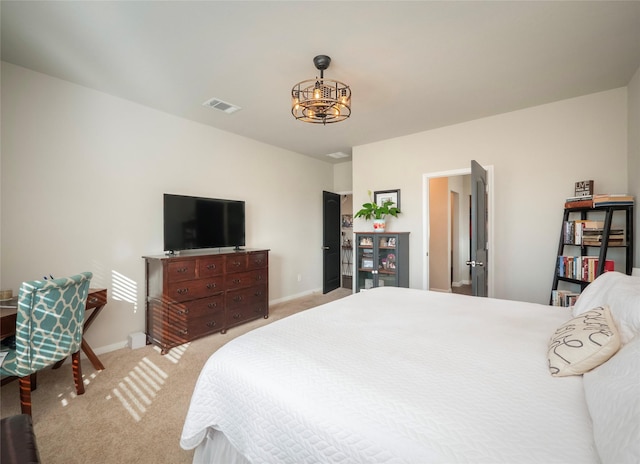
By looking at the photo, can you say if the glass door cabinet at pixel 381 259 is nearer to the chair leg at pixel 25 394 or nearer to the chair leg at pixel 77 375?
the chair leg at pixel 77 375

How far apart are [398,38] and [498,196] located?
93.2 inches

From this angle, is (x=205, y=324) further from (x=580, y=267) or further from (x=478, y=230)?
(x=580, y=267)

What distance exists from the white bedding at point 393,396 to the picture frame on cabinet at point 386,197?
2828mm

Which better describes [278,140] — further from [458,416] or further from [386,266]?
[458,416]

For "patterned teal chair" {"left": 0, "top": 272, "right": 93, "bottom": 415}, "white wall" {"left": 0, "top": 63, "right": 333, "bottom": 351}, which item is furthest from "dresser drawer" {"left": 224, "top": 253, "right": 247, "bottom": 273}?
"patterned teal chair" {"left": 0, "top": 272, "right": 93, "bottom": 415}

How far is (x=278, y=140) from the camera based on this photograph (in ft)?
14.5

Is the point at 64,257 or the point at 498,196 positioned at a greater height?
the point at 498,196

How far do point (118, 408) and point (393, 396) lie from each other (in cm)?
209

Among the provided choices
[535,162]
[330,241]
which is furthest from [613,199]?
[330,241]

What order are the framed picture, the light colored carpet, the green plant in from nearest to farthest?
the light colored carpet
the green plant
the framed picture

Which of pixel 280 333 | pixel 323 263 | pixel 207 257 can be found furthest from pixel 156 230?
pixel 323 263

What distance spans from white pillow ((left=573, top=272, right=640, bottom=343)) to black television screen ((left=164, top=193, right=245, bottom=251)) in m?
3.49

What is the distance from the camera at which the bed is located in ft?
2.45

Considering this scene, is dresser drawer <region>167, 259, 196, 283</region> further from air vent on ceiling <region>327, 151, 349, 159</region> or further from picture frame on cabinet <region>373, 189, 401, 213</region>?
air vent on ceiling <region>327, 151, 349, 159</region>
